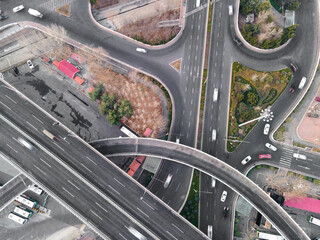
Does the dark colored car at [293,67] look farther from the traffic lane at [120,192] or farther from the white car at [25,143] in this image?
the white car at [25,143]

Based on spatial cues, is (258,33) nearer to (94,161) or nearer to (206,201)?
(206,201)

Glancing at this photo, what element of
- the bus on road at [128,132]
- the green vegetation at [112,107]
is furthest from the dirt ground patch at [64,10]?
the bus on road at [128,132]

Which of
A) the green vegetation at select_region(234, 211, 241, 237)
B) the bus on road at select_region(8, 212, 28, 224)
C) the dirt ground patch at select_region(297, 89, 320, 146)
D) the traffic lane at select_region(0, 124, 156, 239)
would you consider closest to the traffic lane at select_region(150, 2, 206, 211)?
the traffic lane at select_region(0, 124, 156, 239)

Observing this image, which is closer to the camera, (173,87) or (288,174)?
(288,174)

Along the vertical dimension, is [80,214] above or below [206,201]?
below

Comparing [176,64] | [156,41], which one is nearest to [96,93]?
[156,41]

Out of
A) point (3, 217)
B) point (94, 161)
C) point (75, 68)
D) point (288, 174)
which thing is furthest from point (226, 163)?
point (3, 217)

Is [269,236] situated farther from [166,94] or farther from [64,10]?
[64,10]
